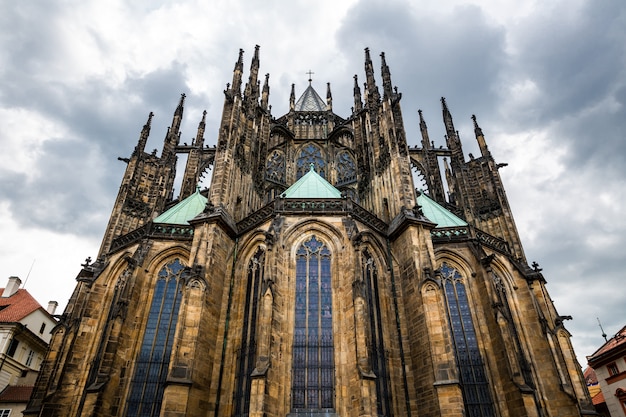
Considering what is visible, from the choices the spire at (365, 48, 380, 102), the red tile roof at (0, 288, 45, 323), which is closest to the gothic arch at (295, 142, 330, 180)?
the spire at (365, 48, 380, 102)

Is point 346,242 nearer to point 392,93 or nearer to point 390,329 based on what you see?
point 390,329

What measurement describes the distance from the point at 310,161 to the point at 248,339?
15369 mm

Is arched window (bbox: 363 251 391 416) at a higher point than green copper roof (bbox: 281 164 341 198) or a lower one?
lower

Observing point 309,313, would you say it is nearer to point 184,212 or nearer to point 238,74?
point 184,212

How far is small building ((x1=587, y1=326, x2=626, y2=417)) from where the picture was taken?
23797 mm

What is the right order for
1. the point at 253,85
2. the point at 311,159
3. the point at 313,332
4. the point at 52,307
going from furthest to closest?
the point at 52,307, the point at 311,159, the point at 253,85, the point at 313,332

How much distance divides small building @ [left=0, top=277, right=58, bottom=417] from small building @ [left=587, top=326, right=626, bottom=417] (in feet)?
114

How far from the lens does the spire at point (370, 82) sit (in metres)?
25.0

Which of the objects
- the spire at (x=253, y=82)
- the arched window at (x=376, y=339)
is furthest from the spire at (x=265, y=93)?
the arched window at (x=376, y=339)

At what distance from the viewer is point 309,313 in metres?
15.5

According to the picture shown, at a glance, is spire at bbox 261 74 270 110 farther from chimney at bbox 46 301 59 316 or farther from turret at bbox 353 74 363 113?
chimney at bbox 46 301 59 316

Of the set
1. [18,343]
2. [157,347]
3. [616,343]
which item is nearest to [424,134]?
[616,343]

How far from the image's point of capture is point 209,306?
15773 millimetres

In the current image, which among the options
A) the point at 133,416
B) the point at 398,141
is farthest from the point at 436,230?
the point at 133,416
